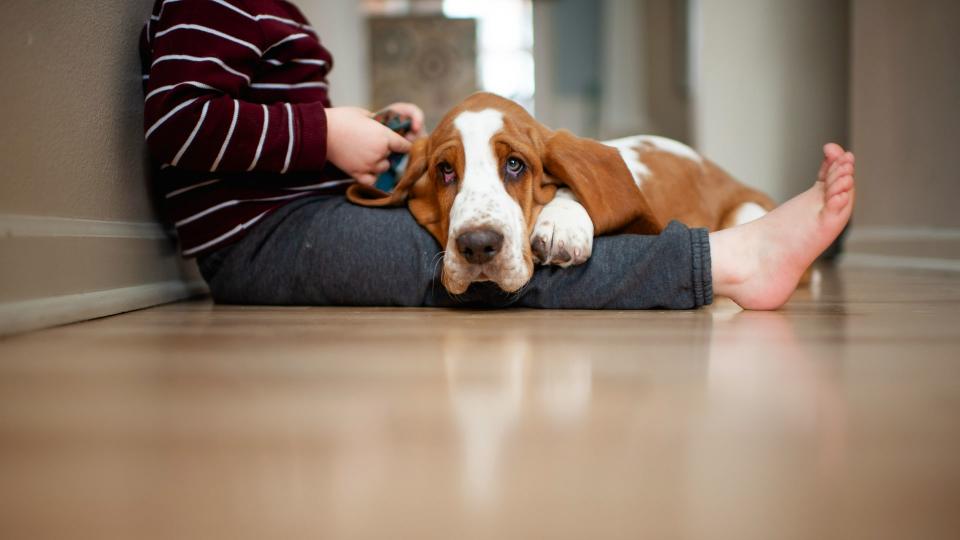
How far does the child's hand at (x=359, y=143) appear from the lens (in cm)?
154

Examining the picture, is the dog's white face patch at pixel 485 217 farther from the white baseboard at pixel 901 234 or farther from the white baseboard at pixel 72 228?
the white baseboard at pixel 901 234

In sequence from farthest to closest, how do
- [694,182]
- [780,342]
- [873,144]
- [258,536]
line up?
[873,144] < [694,182] < [780,342] < [258,536]

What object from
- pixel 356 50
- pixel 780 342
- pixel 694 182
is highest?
pixel 356 50

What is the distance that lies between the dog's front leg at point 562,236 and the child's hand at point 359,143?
41cm

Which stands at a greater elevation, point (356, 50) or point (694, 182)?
point (356, 50)

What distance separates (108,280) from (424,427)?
3.77 feet

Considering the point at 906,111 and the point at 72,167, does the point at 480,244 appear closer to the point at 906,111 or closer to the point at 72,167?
the point at 72,167

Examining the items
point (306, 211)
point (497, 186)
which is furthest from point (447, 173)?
point (306, 211)

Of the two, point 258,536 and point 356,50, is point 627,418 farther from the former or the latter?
point 356,50

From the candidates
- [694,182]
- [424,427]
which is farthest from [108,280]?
[694,182]

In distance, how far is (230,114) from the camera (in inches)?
55.6

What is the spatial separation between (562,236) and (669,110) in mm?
4399

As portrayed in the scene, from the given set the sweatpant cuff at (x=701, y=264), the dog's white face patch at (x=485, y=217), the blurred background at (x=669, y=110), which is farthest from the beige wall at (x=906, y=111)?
the dog's white face patch at (x=485, y=217)

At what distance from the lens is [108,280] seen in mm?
1526
